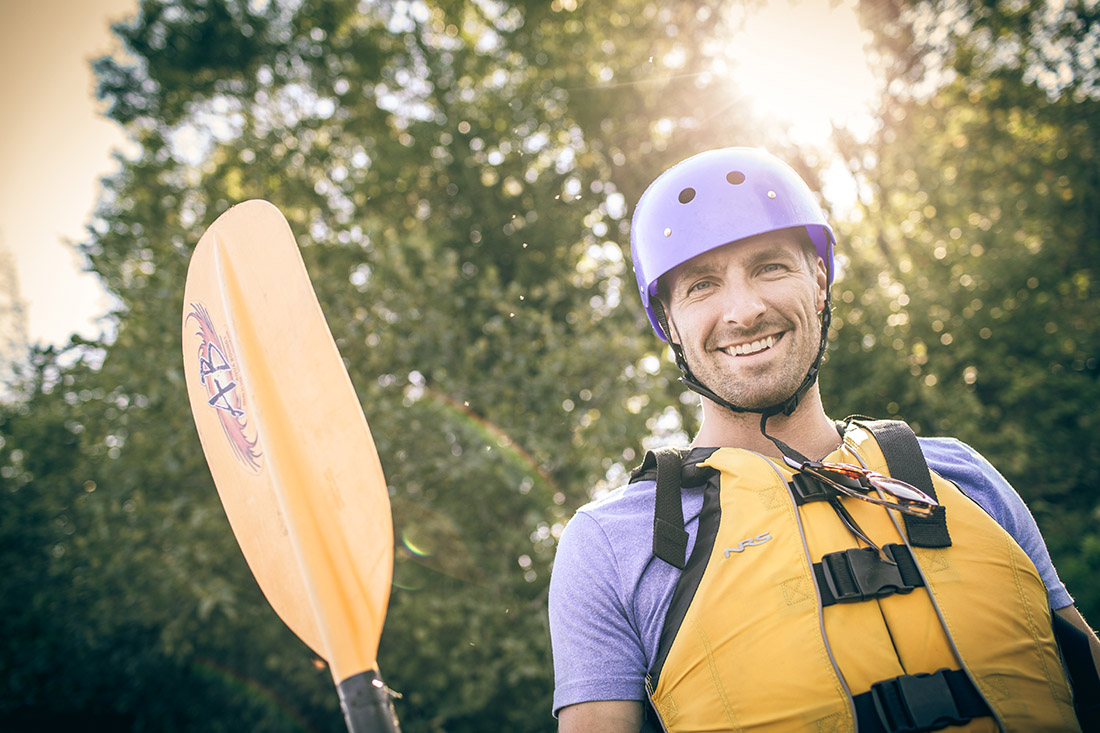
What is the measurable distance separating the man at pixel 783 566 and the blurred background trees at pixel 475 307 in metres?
3.51

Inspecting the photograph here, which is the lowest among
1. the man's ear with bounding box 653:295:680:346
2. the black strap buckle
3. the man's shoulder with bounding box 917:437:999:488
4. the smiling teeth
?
the man's shoulder with bounding box 917:437:999:488

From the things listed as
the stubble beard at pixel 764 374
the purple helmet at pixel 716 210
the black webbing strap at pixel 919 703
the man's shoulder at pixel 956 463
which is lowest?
the black webbing strap at pixel 919 703

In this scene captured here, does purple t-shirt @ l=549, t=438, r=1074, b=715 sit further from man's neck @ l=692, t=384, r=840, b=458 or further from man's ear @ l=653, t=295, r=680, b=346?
man's ear @ l=653, t=295, r=680, b=346

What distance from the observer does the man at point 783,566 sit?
55.3 inches

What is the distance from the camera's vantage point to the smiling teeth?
1.88 meters

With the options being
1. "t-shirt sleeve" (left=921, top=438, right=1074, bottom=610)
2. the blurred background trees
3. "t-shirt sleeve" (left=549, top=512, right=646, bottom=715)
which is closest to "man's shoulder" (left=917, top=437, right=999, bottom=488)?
"t-shirt sleeve" (left=921, top=438, right=1074, bottom=610)

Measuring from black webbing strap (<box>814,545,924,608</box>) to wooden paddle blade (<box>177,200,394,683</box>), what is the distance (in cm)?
112

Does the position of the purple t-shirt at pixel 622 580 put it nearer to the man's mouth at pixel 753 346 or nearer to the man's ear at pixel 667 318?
the man's mouth at pixel 753 346

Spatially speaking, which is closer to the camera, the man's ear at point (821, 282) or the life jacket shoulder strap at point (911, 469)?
the life jacket shoulder strap at point (911, 469)

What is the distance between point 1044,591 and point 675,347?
118 centimetres

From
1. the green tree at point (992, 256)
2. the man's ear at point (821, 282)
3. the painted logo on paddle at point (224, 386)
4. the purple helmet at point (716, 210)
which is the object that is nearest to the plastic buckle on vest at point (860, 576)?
the man's ear at point (821, 282)

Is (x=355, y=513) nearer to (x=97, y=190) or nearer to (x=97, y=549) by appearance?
(x=97, y=549)

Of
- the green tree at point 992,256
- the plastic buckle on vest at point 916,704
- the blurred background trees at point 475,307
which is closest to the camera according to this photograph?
the plastic buckle on vest at point 916,704

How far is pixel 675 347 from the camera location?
2158mm
